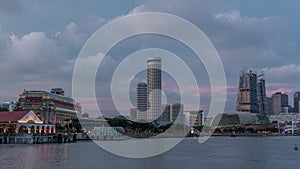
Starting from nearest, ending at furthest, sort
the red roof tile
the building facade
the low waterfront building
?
1. the low waterfront building
2. the red roof tile
3. the building facade

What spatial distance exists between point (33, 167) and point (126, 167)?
931 cm

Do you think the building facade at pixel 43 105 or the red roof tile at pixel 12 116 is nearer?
the red roof tile at pixel 12 116

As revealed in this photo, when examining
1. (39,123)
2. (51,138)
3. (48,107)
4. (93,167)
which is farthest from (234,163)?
(48,107)

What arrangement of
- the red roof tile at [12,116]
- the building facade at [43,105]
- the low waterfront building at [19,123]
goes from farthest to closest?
1. the building facade at [43,105]
2. the red roof tile at [12,116]
3. the low waterfront building at [19,123]

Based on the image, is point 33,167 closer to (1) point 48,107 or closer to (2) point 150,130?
(1) point 48,107

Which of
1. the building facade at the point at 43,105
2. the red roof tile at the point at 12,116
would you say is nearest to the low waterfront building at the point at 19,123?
the red roof tile at the point at 12,116

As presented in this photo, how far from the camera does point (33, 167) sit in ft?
132

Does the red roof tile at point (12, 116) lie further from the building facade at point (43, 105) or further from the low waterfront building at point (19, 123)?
the building facade at point (43, 105)

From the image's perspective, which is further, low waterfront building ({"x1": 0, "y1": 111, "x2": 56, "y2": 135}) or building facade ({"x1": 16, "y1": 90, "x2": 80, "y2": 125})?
building facade ({"x1": 16, "y1": 90, "x2": 80, "y2": 125})

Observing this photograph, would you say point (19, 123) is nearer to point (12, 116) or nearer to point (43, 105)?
point (12, 116)

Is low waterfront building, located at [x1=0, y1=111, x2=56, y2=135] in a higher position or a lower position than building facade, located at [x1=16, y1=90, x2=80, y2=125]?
lower

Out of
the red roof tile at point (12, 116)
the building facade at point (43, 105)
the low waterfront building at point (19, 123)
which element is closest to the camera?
the low waterfront building at point (19, 123)

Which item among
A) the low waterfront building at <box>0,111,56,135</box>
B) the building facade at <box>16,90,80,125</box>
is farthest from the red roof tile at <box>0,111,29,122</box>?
the building facade at <box>16,90,80,125</box>

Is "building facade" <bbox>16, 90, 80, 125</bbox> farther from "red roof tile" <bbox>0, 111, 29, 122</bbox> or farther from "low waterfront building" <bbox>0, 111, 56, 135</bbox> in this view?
"red roof tile" <bbox>0, 111, 29, 122</bbox>
